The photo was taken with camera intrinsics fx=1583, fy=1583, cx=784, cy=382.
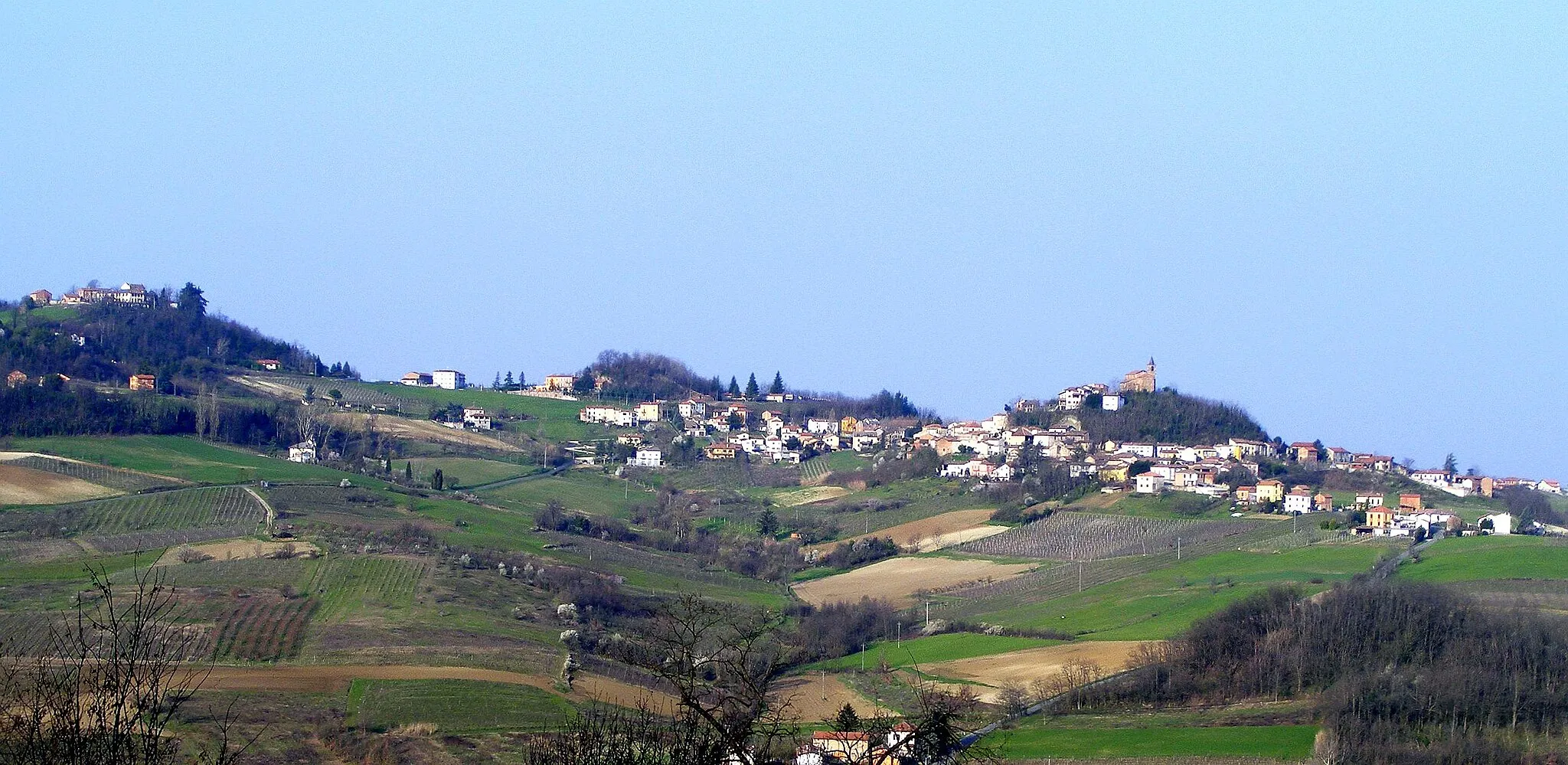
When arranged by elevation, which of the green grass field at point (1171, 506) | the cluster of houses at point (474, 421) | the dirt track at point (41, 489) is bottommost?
the dirt track at point (41, 489)

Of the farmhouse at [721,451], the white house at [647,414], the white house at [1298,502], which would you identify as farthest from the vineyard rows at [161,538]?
the white house at [647,414]

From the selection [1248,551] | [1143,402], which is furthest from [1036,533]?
[1143,402]

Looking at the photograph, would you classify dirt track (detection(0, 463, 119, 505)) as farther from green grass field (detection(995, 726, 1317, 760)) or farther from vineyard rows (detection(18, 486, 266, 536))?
green grass field (detection(995, 726, 1317, 760))

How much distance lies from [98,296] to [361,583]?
92.8 metres

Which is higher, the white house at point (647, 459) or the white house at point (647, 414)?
the white house at point (647, 414)

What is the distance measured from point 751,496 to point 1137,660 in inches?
2172

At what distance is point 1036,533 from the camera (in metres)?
75.1

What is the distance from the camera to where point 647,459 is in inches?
4210

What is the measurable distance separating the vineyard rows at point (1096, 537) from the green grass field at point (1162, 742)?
32.4 metres

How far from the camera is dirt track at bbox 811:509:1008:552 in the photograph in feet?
246

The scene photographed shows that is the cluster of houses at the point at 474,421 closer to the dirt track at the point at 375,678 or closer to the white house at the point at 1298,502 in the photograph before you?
the white house at the point at 1298,502

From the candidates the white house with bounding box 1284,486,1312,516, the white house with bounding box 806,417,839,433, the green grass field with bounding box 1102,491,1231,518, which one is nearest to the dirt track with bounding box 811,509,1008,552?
the green grass field with bounding box 1102,491,1231,518

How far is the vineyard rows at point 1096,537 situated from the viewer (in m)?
69.6

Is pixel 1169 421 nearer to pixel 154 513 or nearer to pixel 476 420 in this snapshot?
pixel 476 420
